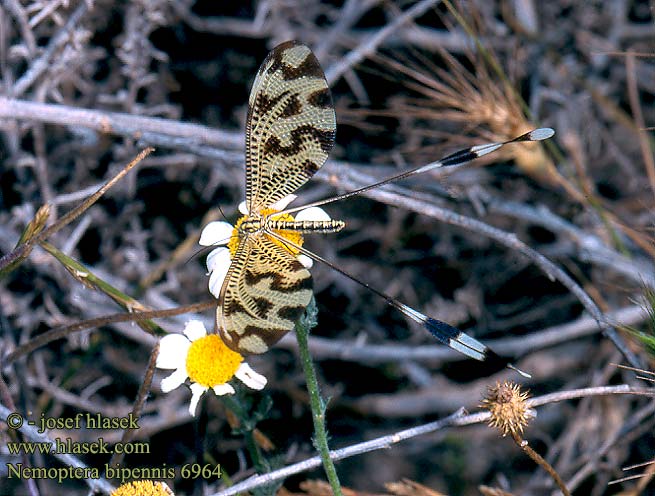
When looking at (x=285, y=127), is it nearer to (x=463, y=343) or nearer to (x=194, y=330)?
(x=194, y=330)

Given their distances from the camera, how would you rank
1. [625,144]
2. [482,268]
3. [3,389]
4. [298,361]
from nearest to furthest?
1. [3,389]
2. [298,361]
3. [482,268]
4. [625,144]

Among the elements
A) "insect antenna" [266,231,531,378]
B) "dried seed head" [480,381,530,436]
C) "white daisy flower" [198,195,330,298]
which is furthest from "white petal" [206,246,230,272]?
"dried seed head" [480,381,530,436]

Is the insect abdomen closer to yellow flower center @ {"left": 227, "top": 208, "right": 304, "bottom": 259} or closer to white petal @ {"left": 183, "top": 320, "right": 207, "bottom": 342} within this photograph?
yellow flower center @ {"left": 227, "top": 208, "right": 304, "bottom": 259}

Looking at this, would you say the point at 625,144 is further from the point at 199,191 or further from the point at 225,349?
the point at 225,349

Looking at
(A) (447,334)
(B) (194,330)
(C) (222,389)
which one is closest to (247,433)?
(C) (222,389)

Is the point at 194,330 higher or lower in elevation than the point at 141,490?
higher

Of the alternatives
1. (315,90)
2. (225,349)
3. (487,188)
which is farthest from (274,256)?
(487,188)

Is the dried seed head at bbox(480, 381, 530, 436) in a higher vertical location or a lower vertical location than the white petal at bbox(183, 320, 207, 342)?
lower
